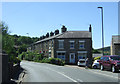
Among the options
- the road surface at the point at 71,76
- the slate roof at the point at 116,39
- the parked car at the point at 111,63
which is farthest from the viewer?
the slate roof at the point at 116,39

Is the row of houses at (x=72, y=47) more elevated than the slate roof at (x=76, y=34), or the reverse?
the slate roof at (x=76, y=34)

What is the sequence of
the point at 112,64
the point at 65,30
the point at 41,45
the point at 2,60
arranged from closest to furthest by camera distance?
the point at 2,60, the point at 112,64, the point at 65,30, the point at 41,45

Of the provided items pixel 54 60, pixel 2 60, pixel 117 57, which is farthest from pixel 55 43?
pixel 2 60

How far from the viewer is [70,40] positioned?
158ft

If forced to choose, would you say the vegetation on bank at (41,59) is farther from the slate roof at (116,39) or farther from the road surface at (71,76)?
the road surface at (71,76)

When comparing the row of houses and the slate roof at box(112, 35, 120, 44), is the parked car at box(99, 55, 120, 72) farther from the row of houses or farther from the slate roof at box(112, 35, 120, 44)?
the row of houses

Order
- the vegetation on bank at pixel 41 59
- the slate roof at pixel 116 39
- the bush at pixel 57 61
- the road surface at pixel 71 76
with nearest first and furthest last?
the road surface at pixel 71 76, the bush at pixel 57 61, the vegetation on bank at pixel 41 59, the slate roof at pixel 116 39

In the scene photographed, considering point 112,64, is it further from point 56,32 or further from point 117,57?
point 56,32

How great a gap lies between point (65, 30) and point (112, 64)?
31.8m

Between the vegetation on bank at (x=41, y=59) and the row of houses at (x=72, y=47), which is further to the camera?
the row of houses at (x=72, y=47)

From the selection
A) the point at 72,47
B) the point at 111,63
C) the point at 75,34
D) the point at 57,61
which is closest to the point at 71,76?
the point at 111,63

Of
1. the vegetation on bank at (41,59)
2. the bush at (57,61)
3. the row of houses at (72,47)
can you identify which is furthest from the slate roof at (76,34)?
the bush at (57,61)

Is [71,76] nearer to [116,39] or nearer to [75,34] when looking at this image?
[116,39]

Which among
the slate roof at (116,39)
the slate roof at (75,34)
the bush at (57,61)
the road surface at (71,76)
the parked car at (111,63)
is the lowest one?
the bush at (57,61)
